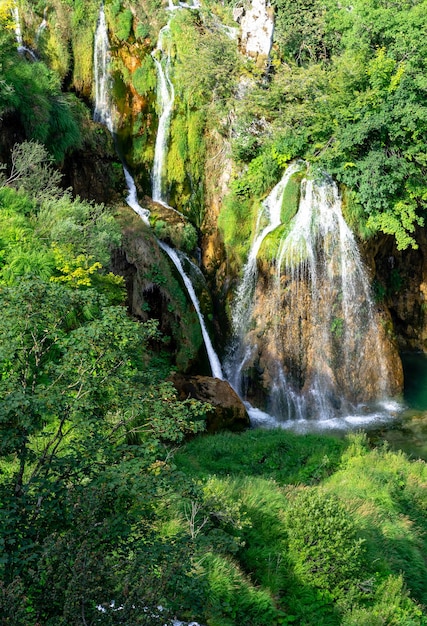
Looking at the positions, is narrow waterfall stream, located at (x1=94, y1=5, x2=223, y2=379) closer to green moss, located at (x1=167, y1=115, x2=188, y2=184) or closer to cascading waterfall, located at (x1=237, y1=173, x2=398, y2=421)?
green moss, located at (x1=167, y1=115, x2=188, y2=184)

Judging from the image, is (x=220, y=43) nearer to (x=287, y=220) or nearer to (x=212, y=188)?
(x=212, y=188)

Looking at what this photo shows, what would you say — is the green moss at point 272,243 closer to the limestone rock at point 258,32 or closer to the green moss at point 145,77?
the limestone rock at point 258,32

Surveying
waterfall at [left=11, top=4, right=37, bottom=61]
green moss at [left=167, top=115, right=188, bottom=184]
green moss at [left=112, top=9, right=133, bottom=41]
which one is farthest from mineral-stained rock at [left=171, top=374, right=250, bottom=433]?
A: green moss at [left=112, top=9, right=133, bottom=41]

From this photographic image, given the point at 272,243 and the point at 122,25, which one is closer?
the point at 272,243

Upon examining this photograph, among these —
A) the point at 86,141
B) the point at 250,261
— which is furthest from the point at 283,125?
the point at 86,141

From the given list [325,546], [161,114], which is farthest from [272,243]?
[325,546]

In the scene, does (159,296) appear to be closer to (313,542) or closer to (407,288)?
(313,542)

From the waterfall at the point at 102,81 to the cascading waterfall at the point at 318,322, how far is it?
690 centimetres

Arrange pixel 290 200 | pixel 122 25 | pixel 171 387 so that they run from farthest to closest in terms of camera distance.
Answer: pixel 122 25 → pixel 290 200 → pixel 171 387

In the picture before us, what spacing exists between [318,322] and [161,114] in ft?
27.1

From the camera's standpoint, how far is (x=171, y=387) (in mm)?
6121

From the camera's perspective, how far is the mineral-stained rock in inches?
522

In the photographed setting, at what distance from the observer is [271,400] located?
15.5 m

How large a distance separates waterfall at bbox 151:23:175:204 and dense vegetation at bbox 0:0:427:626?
0.29m
